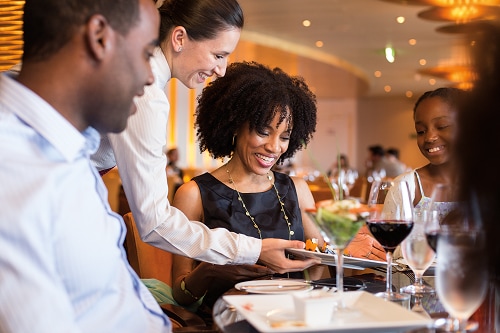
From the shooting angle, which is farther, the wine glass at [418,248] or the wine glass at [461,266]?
the wine glass at [418,248]

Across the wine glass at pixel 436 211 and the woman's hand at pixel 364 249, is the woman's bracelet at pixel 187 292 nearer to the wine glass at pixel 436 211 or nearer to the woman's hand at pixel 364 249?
the woman's hand at pixel 364 249

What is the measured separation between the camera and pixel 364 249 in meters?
2.45

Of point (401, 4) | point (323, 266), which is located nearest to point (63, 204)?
point (323, 266)

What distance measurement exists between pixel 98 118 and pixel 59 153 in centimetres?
11

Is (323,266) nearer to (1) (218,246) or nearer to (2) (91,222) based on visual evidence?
(1) (218,246)

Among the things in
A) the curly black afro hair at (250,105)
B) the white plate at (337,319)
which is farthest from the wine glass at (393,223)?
the curly black afro hair at (250,105)

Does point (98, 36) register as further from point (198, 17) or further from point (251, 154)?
point (251, 154)

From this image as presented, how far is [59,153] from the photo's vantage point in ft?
4.48

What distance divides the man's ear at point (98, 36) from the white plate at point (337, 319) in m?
0.59

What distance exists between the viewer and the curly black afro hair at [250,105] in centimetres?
293

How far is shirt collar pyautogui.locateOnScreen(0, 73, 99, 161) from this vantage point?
4.42 ft

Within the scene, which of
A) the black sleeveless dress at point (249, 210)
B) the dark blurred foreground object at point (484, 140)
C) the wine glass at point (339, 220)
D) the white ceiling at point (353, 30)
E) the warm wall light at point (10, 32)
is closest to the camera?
the dark blurred foreground object at point (484, 140)

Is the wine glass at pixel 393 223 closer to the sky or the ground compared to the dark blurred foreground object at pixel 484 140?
closer to the ground

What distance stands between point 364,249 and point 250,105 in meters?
0.82
